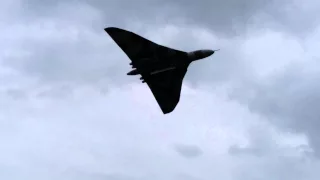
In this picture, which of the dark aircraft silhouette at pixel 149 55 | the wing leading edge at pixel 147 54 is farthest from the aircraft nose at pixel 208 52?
the wing leading edge at pixel 147 54

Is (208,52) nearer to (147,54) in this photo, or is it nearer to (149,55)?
(149,55)

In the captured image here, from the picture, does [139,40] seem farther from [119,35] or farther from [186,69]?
[186,69]

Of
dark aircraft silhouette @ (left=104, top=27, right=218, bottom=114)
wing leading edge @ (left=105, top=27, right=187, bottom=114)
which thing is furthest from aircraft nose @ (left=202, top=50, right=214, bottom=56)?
wing leading edge @ (left=105, top=27, right=187, bottom=114)

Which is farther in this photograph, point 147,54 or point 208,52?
point 147,54

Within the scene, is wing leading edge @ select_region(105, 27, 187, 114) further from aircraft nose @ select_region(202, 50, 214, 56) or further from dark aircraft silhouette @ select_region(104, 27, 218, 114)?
aircraft nose @ select_region(202, 50, 214, 56)

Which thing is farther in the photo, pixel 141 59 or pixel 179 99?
pixel 179 99

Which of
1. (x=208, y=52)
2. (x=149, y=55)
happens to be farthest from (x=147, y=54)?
(x=208, y=52)

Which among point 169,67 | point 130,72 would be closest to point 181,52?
point 169,67

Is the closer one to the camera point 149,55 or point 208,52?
point 208,52

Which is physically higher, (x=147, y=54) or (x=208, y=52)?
(x=147, y=54)

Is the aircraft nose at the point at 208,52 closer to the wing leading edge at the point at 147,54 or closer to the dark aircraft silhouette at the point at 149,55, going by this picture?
the dark aircraft silhouette at the point at 149,55

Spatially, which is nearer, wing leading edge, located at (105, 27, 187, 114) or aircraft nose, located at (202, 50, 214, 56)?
wing leading edge, located at (105, 27, 187, 114)

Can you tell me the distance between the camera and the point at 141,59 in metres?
74.8

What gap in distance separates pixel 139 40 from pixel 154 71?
17.8 feet
